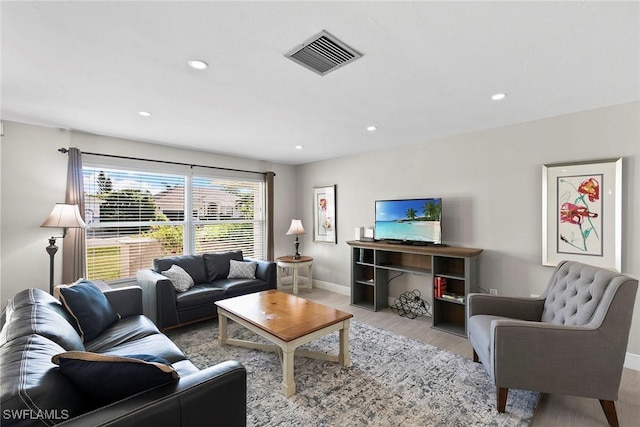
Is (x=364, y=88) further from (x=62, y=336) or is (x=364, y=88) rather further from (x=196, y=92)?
(x=62, y=336)

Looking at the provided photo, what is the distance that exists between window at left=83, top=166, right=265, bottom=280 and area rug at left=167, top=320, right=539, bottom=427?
1600 millimetres

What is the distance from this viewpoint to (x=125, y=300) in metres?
2.63

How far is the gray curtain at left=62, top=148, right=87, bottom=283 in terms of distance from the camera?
330cm

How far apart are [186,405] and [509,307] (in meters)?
2.53

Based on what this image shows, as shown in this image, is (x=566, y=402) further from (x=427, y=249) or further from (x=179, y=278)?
(x=179, y=278)

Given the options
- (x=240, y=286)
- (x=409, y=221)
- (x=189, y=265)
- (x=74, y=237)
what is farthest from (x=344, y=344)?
(x=74, y=237)

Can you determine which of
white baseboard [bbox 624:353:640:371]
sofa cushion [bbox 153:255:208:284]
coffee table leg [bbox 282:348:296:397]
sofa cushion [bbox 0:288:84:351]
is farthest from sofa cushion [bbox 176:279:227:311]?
white baseboard [bbox 624:353:640:371]

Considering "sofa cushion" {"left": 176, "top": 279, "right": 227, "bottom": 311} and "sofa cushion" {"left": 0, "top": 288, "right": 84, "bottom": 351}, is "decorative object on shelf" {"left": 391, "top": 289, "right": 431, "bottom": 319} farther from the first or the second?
"sofa cushion" {"left": 0, "top": 288, "right": 84, "bottom": 351}

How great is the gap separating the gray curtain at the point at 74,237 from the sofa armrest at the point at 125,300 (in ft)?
3.61

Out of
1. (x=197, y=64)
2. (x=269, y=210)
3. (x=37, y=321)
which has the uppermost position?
(x=197, y=64)

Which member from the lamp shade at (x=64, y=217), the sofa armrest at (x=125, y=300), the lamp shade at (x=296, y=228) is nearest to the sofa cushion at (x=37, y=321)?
the sofa armrest at (x=125, y=300)

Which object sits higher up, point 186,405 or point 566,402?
point 186,405

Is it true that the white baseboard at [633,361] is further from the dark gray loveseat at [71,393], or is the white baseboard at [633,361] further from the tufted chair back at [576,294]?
the dark gray loveseat at [71,393]

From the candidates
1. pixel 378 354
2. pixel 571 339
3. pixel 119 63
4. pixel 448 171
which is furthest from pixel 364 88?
pixel 378 354
